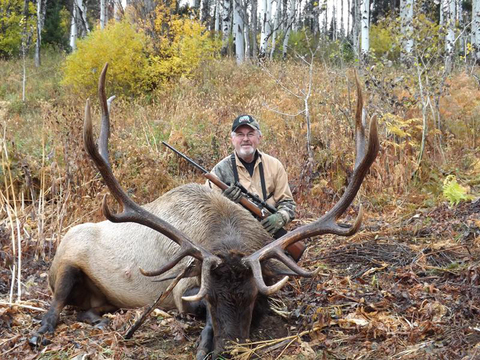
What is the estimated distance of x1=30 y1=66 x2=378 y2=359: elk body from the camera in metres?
3.91

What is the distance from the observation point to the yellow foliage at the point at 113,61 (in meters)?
16.0

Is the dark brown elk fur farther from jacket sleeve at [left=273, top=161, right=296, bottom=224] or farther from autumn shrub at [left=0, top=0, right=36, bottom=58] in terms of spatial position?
autumn shrub at [left=0, top=0, right=36, bottom=58]

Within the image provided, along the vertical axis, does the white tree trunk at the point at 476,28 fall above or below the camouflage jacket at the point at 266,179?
above

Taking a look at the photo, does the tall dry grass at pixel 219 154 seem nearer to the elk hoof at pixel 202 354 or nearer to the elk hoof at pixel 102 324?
the elk hoof at pixel 102 324

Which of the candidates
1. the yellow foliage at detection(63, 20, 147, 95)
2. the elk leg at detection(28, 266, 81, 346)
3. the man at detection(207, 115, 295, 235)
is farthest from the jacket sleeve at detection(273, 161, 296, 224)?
the yellow foliage at detection(63, 20, 147, 95)

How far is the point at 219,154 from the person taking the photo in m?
10.0

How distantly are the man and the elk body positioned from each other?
954 millimetres

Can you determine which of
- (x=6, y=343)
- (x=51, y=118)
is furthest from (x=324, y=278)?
(x=51, y=118)

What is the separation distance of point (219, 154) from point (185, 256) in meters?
5.77

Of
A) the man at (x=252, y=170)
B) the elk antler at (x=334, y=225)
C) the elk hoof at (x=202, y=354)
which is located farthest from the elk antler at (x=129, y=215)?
the man at (x=252, y=170)

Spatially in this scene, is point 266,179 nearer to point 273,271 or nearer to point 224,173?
point 224,173

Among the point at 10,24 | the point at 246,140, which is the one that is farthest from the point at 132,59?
the point at 10,24

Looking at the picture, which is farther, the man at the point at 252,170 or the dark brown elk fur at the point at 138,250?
the man at the point at 252,170

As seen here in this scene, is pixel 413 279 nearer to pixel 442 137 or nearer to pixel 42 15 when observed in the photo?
pixel 442 137
